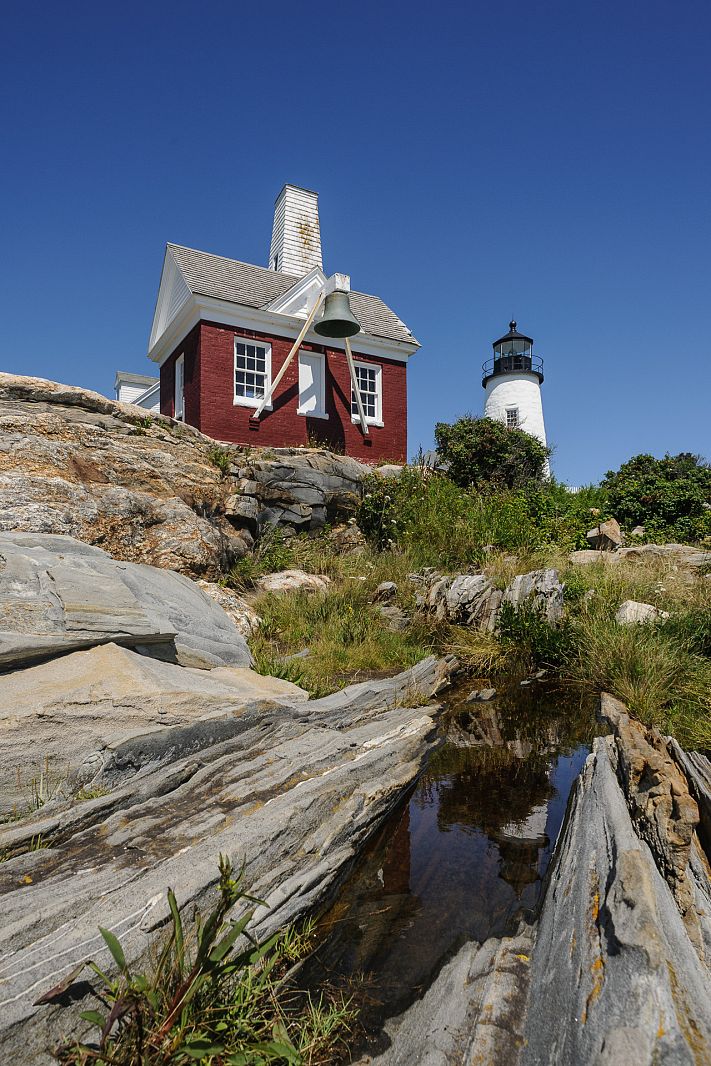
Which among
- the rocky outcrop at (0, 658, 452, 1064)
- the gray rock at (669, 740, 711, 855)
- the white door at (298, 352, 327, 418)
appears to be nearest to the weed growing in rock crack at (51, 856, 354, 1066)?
the rocky outcrop at (0, 658, 452, 1064)

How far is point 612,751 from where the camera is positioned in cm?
483

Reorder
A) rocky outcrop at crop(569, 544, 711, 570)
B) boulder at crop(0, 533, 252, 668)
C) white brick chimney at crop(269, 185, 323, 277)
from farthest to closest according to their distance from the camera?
1. white brick chimney at crop(269, 185, 323, 277)
2. rocky outcrop at crop(569, 544, 711, 570)
3. boulder at crop(0, 533, 252, 668)

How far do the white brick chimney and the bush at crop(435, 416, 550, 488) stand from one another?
766cm

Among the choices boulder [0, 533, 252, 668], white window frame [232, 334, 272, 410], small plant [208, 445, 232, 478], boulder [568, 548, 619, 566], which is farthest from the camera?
white window frame [232, 334, 272, 410]

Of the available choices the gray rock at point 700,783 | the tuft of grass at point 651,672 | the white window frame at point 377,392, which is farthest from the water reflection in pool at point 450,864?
the white window frame at point 377,392

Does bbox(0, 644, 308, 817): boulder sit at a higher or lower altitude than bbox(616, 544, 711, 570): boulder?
lower

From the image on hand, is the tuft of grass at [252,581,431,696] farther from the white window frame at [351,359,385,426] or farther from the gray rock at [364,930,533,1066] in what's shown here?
the white window frame at [351,359,385,426]

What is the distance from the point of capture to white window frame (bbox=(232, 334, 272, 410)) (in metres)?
17.0

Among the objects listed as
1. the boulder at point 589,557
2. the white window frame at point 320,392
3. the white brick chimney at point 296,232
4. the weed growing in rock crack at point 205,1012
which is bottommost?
the weed growing in rock crack at point 205,1012

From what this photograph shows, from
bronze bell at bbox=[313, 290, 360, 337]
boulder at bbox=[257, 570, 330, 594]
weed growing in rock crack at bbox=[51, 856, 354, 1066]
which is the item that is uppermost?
bronze bell at bbox=[313, 290, 360, 337]

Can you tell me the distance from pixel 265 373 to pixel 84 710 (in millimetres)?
14631

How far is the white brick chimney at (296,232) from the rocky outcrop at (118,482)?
423 inches

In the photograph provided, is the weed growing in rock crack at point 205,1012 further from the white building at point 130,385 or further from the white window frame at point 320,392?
the white building at point 130,385

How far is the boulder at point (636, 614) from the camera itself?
8860mm
